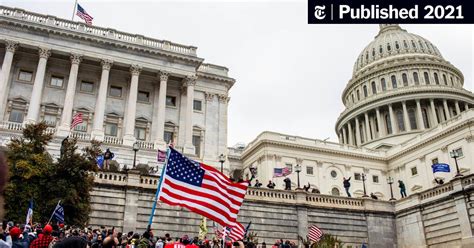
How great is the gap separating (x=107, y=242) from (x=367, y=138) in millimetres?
86113

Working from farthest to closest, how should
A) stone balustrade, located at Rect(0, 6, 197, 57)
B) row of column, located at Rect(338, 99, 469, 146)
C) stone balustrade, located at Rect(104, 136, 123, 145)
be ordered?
row of column, located at Rect(338, 99, 469, 146)
stone balustrade, located at Rect(0, 6, 197, 57)
stone balustrade, located at Rect(104, 136, 123, 145)

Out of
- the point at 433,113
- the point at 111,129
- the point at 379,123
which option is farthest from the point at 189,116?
the point at 433,113

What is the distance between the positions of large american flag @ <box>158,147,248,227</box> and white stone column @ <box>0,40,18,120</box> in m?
32.9

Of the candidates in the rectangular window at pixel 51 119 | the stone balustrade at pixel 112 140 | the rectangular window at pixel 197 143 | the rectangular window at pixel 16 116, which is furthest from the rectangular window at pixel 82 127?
the rectangular window at pixel 197 143

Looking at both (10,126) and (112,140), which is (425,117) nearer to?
(112,140)

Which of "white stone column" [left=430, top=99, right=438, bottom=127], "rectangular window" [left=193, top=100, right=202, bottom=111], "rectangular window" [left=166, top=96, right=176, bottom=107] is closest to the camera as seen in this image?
"rectangular window" [left=166, top=96, right=176, bottom=107]

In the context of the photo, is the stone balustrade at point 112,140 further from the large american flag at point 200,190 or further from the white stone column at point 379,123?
the white stone column at point 379,123

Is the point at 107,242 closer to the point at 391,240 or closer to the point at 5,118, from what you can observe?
the point at 391,240

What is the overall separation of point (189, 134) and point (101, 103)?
31.1 ft

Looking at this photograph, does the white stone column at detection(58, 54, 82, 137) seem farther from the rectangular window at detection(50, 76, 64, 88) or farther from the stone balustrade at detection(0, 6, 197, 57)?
the stone balustrade at detection(0, 6, 197, 57)

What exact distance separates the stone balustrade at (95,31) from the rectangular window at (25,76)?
5383 mm

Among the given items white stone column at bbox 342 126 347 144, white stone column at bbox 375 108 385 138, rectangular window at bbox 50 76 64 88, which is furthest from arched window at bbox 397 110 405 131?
rectangular window at bbox 50 76 64 88

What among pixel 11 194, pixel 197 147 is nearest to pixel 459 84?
pixel 197 147

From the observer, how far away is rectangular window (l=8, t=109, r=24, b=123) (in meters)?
41.8
